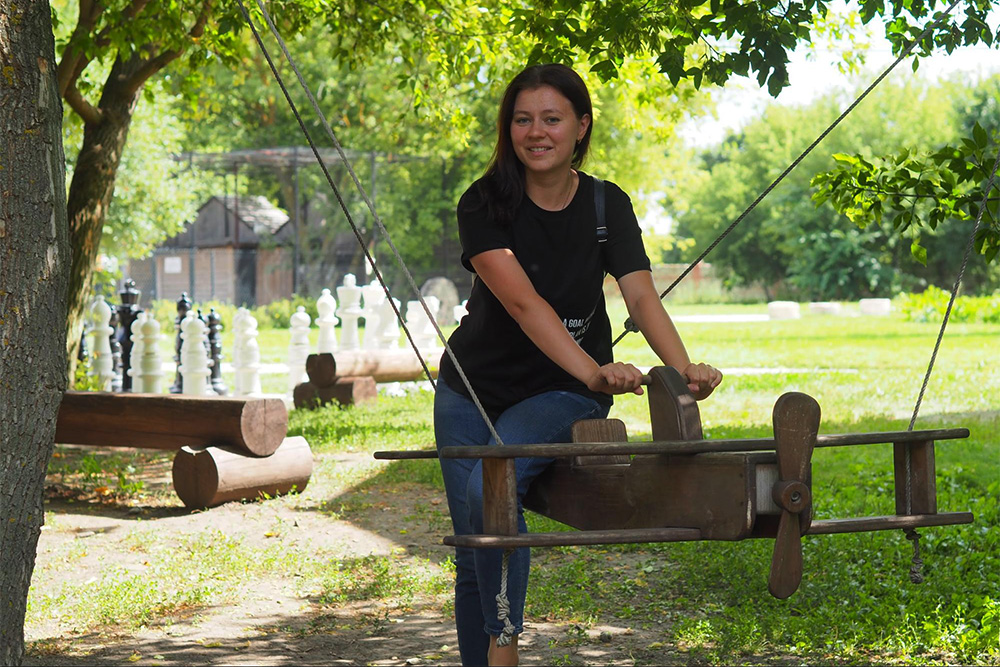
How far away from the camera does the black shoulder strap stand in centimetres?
321

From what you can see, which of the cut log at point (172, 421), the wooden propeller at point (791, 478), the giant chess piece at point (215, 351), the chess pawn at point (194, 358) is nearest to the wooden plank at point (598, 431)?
the wooden propeller at point (791, 478)

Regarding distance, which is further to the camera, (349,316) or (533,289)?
(349,316)

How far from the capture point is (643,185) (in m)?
30.2

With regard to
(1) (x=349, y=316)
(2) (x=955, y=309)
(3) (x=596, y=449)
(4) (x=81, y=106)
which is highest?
(4) (x=81, y=106)

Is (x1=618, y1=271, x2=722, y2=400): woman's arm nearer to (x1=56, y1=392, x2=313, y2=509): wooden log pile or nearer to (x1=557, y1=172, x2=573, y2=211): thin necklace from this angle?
(x1=557, y1=172, x2=573, y2=211): thin necklace

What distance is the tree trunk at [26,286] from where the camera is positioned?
11.0ft

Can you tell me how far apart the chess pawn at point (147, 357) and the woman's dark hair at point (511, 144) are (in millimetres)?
9134

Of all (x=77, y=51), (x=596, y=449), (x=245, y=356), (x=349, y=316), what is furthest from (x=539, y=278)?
(x=349, y=316)

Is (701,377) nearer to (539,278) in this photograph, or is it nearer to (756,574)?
(539,278)

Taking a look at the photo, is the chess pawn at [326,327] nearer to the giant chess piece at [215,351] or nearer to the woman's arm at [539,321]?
the giant chess piece at [215,351]

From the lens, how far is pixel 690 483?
273 centimetres

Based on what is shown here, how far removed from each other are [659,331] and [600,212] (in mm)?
364

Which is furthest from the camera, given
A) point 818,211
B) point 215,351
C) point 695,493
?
point 818,211

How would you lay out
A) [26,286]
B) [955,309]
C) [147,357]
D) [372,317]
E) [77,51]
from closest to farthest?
[26,286]
[77,51]
[147,357]
[372,317]
[955,309]
